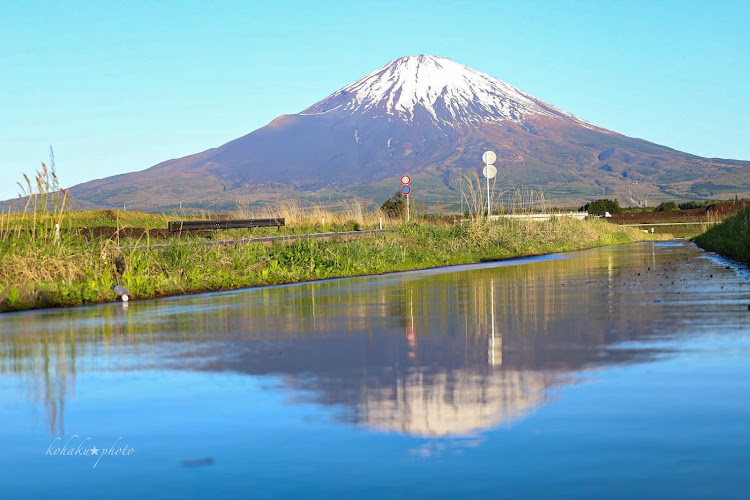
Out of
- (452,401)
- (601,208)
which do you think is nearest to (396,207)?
(601,208)

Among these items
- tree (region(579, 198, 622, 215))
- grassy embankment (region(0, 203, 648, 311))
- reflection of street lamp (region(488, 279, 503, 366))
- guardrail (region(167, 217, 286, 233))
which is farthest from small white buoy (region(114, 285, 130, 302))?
tree (region(579, 198, 622, 215))

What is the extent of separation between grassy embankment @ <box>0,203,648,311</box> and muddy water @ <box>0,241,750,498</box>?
339cm

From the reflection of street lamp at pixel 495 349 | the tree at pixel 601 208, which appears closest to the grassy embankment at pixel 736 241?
the reflection of street lamp at pixel 495 349

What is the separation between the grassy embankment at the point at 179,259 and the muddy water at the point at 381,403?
3.39 metres

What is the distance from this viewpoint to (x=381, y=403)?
304 inches

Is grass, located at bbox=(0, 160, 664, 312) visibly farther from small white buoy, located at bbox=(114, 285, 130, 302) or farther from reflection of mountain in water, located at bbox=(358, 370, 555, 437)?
reflection of mountain in water, located at bbox=(358, 370, 555, 437)

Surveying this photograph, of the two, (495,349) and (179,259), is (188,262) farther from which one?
(495,349)

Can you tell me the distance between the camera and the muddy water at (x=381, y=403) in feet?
18.7

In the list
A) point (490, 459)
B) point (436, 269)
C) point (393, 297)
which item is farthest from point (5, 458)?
point (436, 269)

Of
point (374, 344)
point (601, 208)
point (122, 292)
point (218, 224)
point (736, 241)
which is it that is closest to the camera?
point (374, 344)

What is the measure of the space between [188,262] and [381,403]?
14.1 m

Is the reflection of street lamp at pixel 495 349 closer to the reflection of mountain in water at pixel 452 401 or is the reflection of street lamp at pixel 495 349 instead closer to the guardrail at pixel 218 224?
the reflection of mountain in water at pixel 452 401

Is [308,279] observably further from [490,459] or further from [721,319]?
[490,459]

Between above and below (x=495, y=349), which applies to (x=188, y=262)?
above
